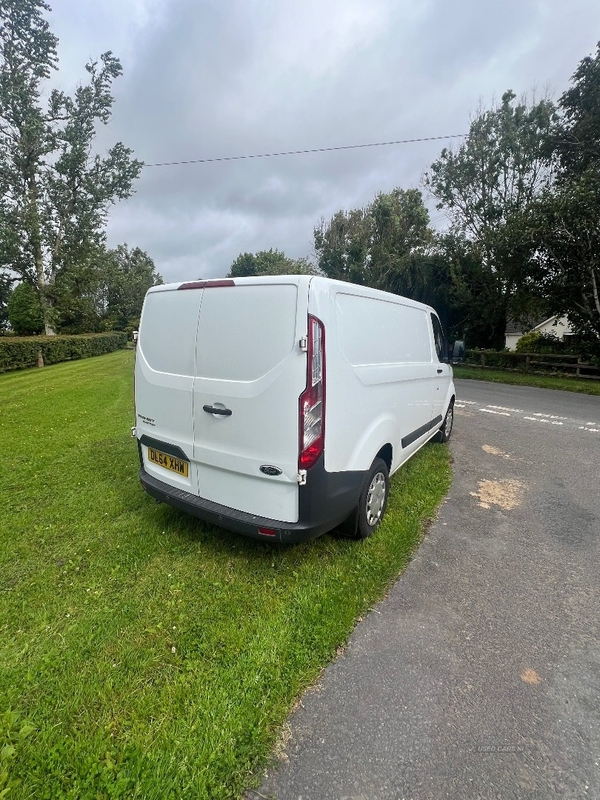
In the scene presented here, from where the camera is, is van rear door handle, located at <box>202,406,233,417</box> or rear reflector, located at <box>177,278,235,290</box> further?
rear reflector, located at <box>177,278,235,290</box>

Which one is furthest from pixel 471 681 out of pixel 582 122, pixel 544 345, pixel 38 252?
pixel 38 252

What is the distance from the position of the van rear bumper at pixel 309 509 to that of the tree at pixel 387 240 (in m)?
23.6

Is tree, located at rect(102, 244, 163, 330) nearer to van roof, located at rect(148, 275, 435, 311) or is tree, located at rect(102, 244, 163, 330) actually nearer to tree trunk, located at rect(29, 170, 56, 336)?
tree trunk, located at rect(29, 170, 56, 336)

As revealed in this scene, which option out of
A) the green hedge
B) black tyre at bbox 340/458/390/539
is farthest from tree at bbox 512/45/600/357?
the green hedge

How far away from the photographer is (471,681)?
197 cm

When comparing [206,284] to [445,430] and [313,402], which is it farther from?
[445,430]

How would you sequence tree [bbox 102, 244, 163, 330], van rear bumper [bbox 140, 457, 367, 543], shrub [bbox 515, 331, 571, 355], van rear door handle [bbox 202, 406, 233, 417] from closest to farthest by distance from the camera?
van rear bumper [bbox 140, 457, 367, 543] < van rear door handle [bbox 202, 406, 233, 417] < shrub [bbox 515, 331, 571, 355] < tree [bbox 102, 244, 163, 330]

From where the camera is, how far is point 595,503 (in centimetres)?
412

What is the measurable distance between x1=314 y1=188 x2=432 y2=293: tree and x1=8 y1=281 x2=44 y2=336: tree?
20421 millimetres

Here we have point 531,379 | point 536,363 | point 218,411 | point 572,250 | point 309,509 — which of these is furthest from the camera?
point 536,363

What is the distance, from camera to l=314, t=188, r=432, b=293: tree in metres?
24.7

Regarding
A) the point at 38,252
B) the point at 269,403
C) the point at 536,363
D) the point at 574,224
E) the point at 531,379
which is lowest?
the point at 531,379

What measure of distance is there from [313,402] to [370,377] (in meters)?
0.76

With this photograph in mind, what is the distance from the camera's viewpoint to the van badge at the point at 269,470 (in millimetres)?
2484
